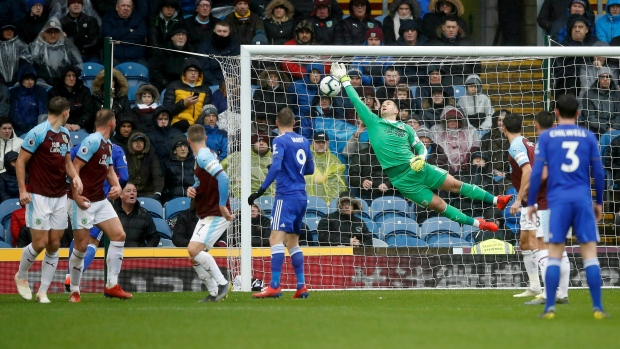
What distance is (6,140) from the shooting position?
16438 mm

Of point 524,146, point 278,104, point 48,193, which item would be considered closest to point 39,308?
point 48,193

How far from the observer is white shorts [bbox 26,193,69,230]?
11.3 m

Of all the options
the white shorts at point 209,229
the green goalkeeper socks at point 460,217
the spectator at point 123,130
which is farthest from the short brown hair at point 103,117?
the green goalkeeper socks at point 460,217

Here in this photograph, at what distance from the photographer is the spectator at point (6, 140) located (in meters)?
16.4

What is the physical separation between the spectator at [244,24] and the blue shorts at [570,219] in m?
10.5

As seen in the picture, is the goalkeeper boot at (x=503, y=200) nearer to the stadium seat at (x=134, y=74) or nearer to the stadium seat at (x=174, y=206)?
the stadium seat at (x=174, y=206)

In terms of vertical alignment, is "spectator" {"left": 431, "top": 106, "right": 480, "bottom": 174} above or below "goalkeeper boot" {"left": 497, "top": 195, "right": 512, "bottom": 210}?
above

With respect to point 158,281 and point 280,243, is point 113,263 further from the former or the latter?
point 158,281

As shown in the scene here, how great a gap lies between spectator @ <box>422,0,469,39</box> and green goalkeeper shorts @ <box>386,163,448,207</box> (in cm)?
565

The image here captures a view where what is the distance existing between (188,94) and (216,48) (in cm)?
131

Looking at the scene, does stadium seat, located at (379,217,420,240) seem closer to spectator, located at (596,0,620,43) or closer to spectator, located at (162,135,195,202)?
spectator, located at (162,135,195,202)

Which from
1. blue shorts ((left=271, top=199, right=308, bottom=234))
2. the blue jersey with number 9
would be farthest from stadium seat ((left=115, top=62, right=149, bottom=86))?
blue shorts ((left=271, top=199, right=308, bottom=234))


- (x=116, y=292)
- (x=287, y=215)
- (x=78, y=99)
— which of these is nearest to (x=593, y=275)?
(x=287, y=215)

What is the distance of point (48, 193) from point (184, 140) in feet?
16.9
